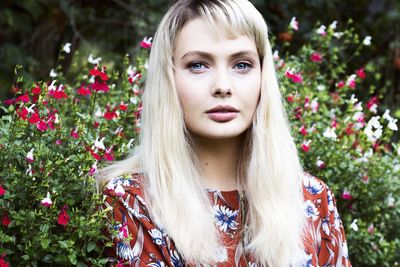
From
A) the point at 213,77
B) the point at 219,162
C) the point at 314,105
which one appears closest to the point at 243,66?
the point at 213,77

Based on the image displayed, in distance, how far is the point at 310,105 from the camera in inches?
120

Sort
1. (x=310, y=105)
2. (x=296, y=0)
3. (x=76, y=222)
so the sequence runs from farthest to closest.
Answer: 1. (x=296, y=0)
2. (x=310, y=105)
3. (x=76, y=222)

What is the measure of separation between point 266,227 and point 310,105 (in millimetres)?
873

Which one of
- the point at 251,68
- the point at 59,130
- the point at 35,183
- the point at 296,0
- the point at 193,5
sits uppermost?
the point at 296,0

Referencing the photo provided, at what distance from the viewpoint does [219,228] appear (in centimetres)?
231

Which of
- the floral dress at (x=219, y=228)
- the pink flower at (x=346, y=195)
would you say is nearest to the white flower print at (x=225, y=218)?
the floral dress at (x=219, y=228)

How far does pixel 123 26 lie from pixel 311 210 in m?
2.98

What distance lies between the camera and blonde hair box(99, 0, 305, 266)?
222 centimetres

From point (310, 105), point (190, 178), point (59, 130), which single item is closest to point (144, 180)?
point (190, 178)

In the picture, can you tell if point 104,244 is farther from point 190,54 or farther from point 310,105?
point 310,105

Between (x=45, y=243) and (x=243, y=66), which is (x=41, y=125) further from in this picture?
(x=243, y=66)

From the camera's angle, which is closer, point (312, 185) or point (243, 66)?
point (243, 66)

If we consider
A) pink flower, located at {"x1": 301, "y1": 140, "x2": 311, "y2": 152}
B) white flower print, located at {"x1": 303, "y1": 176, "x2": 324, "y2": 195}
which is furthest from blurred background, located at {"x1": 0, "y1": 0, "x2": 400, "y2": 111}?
white flower print, located at {"x1": 303, "y1": 176, "x2": 324, "y2": 195}

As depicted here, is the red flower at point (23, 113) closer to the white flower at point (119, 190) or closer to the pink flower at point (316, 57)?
the white flower at point (119, 190)
